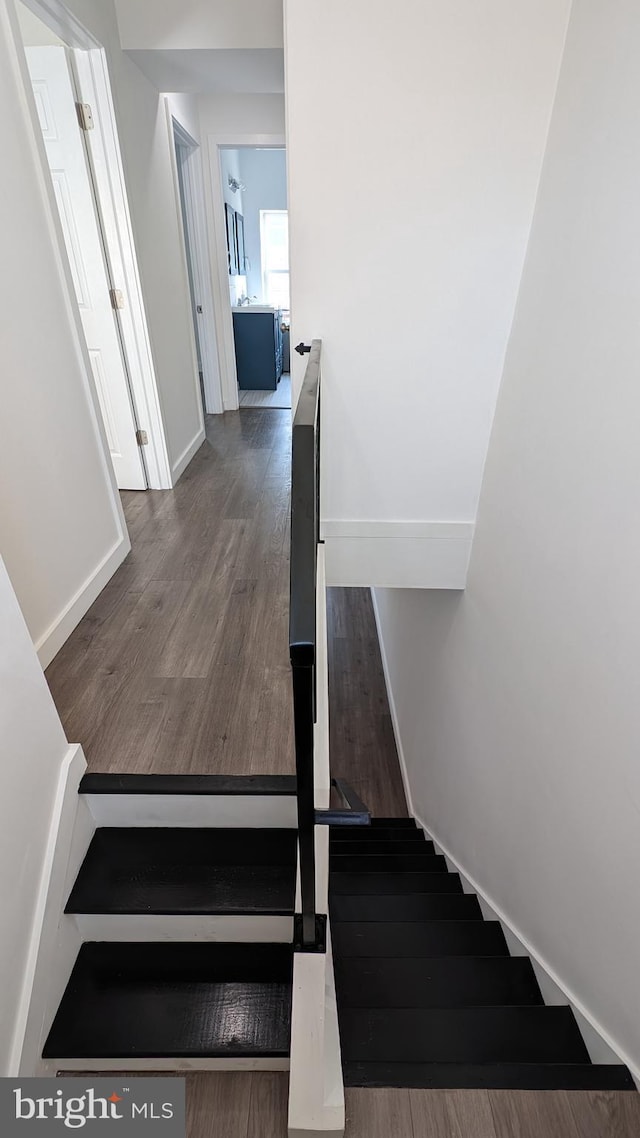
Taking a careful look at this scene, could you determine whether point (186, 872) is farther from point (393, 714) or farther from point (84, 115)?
point (84, 115)

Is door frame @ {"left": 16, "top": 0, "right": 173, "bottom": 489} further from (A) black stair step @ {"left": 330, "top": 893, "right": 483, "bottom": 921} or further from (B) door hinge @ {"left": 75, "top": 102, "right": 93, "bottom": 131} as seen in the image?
(A) black stair step @ {"left": 330, "top": 893, "right": 483, "bottom": 921}

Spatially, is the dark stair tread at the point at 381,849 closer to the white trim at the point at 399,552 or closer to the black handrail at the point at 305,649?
the white trim at the point at 399,552

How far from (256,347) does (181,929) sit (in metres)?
5.93

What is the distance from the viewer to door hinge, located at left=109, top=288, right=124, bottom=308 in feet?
9.14

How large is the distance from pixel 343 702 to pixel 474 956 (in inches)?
99.4

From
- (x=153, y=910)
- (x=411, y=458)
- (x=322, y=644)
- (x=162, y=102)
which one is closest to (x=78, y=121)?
(x=162, y=102)

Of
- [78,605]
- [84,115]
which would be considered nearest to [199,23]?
[84,115]

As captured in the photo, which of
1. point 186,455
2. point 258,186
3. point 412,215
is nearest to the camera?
point 412,215

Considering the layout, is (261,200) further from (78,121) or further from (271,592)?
(271,592)

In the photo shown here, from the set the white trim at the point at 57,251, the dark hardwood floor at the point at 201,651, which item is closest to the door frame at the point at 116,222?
the white trim at the point at 57,251

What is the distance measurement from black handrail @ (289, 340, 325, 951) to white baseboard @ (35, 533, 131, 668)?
1328 millimetres

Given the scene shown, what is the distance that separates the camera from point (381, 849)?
2.57m

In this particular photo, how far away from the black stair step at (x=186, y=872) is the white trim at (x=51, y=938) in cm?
6

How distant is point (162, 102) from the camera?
3.23m
